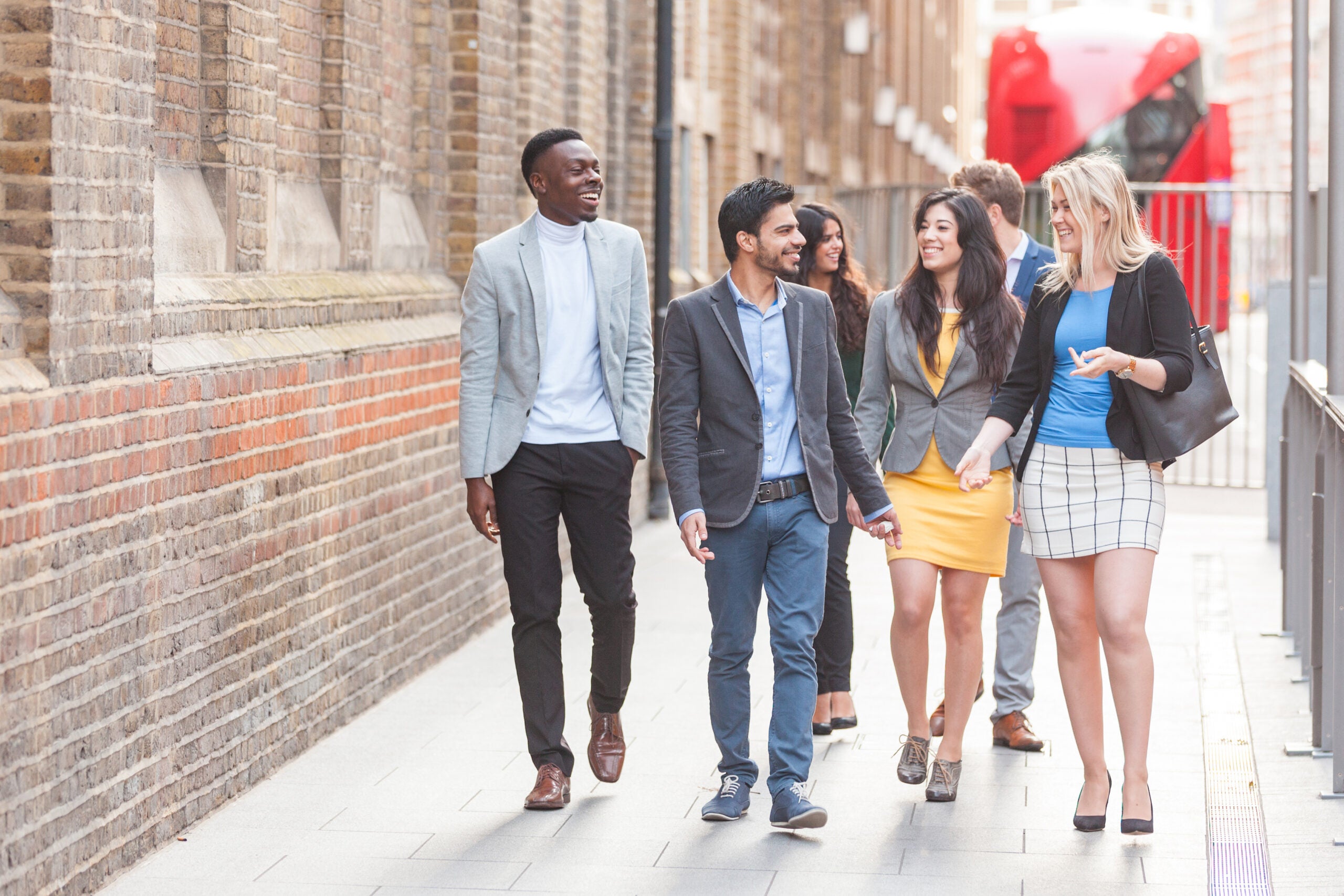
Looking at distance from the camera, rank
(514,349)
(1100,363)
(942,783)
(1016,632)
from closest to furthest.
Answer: (1100,363) < (514,349) < (942,783) < (1016,632)

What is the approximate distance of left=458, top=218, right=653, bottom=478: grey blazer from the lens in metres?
5.70

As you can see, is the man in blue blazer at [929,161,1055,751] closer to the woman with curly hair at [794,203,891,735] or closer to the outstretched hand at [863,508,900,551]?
the woman with curly hair at [794,203,891,735]

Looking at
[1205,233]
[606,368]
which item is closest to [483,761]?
[606,368]

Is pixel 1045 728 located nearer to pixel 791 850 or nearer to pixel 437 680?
pixel 791 850

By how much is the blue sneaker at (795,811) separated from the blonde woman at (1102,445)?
81 centimetres

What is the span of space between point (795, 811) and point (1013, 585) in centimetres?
178

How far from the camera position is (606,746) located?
604 cm

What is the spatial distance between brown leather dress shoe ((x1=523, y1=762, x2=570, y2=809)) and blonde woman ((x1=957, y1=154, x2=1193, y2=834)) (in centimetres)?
157

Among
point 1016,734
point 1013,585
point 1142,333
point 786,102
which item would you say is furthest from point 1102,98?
point 1142,333

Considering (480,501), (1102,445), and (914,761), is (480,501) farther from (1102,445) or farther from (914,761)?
(1102,445)

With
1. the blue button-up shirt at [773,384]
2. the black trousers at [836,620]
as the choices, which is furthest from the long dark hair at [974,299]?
the black trousers at [836,620]

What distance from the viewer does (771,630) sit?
18.2 ft

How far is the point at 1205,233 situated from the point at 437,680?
10330 millimetres

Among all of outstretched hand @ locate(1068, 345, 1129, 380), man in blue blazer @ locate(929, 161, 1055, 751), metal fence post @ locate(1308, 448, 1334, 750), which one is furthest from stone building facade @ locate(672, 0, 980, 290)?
outstretched hand @ locate(1068, 345, 1129, 380)
